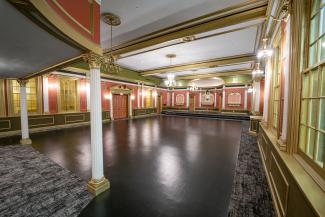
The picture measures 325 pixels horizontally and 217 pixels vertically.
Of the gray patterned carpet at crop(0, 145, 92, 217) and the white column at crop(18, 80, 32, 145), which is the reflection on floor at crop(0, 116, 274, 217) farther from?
the white column at crop(18, 80, 32, 145)

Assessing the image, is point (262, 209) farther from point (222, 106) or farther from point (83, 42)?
point (222, 106)

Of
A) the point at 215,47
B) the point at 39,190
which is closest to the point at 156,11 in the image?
the point at 215,47

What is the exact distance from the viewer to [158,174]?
2.98 m

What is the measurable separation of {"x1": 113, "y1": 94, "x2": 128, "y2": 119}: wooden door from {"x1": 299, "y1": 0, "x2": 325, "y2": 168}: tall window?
10.6 m

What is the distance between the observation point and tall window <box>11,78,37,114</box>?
644 cm

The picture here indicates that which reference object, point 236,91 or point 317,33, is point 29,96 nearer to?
point 317,33

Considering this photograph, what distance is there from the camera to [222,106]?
46.1ft

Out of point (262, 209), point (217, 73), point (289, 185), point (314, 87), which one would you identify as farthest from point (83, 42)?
point (217, 73)

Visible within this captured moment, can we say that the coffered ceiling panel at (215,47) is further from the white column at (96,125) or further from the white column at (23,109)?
the white column at (23,109)

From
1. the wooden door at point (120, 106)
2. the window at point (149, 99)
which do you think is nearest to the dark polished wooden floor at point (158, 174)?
the wooden door at point (120, 106)

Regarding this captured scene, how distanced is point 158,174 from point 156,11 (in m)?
4.01

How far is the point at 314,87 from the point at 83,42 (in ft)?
9.26

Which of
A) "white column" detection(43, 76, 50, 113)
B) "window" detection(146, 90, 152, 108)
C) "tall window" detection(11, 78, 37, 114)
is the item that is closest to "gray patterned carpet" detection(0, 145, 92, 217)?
"tall window" detection(11, 78, 37, 114)

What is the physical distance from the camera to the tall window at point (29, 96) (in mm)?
6444
